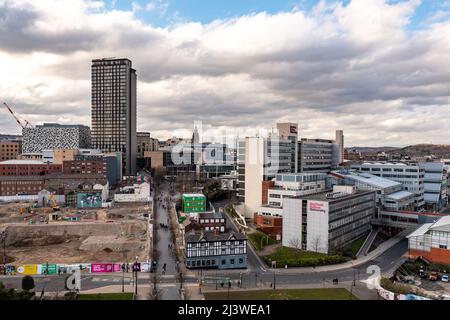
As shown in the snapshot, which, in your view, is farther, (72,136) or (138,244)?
(72,136)

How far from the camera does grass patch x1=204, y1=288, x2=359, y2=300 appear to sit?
22031 mm

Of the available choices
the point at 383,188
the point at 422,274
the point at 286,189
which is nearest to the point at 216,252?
the point at 422,274

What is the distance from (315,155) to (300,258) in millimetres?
31977

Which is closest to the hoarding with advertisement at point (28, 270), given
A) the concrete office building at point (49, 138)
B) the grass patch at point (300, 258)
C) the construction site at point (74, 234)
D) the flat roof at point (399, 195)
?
the construction site at point (74, 234)

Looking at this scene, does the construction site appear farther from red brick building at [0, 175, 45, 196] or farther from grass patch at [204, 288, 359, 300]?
grass patch at [204, 288, 359, 300]

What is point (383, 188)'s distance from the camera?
4591 cm

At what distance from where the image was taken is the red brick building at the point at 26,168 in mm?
68938

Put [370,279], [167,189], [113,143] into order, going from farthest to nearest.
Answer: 1. [113,143]
2. [167,189]
3. [370,279]

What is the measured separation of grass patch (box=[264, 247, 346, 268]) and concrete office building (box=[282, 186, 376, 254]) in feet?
4.10

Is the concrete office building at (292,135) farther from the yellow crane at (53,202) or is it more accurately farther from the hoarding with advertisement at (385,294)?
the yellow crane at (53,202)

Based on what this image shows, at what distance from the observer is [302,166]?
55812 mm

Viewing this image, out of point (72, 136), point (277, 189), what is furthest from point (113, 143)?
point (277, 189)
